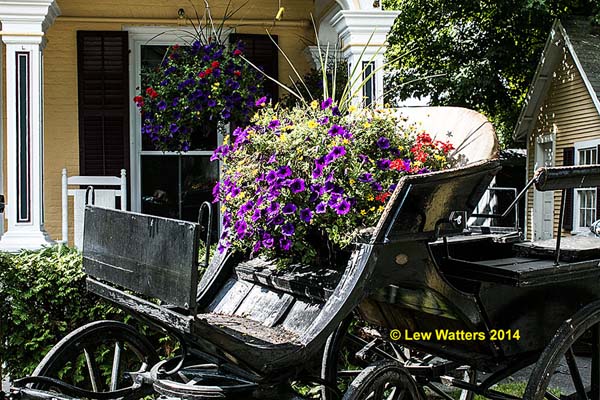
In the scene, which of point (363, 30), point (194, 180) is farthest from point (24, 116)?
point (363, 30)

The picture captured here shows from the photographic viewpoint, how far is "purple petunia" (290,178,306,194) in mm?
3250

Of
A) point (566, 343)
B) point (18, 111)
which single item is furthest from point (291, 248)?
point (18, 111)

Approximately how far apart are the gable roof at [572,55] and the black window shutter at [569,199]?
1.52 metres

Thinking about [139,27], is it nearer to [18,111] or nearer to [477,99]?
[18,111]

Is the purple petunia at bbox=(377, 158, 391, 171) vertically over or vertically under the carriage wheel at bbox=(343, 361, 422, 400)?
over

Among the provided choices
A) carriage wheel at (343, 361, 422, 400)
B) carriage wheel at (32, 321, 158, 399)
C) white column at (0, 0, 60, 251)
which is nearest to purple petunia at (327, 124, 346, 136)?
carriage wheel at (343, 361, 422, 400)

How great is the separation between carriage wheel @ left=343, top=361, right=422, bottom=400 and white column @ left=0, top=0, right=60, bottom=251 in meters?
4.62

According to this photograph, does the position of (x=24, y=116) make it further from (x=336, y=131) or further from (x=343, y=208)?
(x=343, y=208)

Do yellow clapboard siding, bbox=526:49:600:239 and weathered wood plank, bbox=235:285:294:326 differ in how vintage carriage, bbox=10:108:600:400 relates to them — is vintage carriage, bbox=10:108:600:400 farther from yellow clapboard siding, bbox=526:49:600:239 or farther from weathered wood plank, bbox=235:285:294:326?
yellow clapboard siding, bbox=526:49:600:239

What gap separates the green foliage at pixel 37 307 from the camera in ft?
17.7

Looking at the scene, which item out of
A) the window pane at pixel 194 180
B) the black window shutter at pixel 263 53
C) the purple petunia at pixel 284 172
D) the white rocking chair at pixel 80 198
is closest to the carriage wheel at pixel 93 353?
the purple petunia at pixel 284 172

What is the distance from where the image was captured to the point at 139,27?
8836 mm

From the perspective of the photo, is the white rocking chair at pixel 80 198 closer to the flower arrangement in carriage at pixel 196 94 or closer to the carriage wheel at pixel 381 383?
the flower arrangement in carriage at pixel 196 94

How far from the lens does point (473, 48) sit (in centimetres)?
1812
